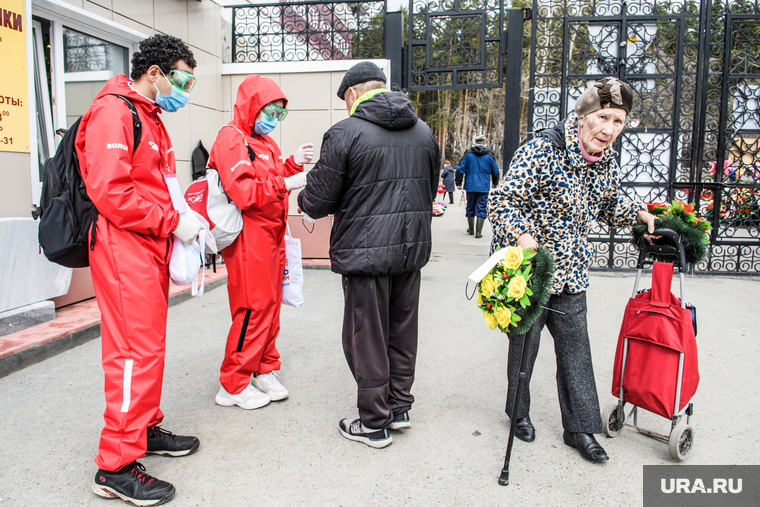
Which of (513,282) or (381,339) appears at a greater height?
(513,282)

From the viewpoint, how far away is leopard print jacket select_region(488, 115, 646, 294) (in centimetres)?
279

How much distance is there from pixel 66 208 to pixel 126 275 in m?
0.40

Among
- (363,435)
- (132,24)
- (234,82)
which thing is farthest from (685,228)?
(234,82)

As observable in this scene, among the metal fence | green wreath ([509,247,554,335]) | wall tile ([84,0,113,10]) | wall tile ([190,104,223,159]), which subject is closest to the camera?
green wreath ([509,247,554,335])

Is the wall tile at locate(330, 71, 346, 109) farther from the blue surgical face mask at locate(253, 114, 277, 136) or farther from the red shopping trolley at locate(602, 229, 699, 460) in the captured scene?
the red shopping trolley at locate(602, 229, 699, 460)

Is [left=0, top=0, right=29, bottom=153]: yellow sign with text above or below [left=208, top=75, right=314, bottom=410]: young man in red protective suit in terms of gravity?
above

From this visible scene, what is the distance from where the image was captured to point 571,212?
286 centimetres

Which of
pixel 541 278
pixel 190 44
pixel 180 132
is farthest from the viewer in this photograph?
pixel 190 44

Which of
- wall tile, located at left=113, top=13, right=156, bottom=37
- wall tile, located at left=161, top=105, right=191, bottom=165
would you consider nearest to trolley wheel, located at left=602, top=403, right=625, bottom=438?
wall tile, located at left=161, top=105, right=191, bottom=165

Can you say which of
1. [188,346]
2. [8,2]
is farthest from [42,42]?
[188,346]

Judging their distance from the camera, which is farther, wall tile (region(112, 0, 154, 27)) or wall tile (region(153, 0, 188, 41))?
wall tile (region(153, 0, 188, 41))

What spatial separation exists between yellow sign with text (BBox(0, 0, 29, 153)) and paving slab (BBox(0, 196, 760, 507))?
1.83 metres

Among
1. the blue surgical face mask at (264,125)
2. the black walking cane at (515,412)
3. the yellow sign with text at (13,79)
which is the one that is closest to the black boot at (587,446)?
the black walking cane at (515,412)

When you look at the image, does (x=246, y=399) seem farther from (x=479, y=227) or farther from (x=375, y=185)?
(x=479, y=227)
